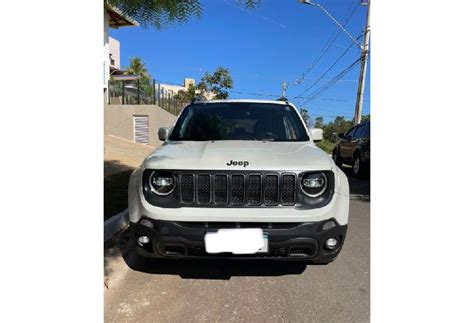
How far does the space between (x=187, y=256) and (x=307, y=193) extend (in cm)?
109

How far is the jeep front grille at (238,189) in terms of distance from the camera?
289cm

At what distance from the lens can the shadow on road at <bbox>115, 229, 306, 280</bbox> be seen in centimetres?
347

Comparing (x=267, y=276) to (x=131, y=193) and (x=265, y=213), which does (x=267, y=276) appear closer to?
(x=265, y=213)

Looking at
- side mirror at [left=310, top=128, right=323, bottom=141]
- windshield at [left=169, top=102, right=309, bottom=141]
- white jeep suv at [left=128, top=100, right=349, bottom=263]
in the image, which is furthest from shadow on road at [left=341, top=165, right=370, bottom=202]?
white jeep suv at [left=128, top=100, right=349, bottom=263]

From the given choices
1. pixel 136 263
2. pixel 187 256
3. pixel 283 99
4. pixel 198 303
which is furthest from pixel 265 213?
pixel 283 99

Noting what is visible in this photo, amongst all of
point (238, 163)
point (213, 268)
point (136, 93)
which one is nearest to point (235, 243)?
point (238, 163)

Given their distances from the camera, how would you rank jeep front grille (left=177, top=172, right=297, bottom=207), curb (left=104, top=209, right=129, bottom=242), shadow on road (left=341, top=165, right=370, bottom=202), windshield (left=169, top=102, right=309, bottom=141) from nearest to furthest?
jeep front grille (left=177, top=172, right=297, bottom=207) → windshield (left=169, top=102, right=309, bottom=141) → curb (left=104, top=209, right=129, bottom=242) → shadow on road (left=341, top=165, right=370, bottom=202)

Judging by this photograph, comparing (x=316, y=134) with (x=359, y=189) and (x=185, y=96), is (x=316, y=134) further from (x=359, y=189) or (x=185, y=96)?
(x=185, y=96)

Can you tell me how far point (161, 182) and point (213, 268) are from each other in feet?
3.76

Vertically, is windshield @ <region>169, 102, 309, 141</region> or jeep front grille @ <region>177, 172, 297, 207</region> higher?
windshield @ <region>169, 102, 309, 141</region>

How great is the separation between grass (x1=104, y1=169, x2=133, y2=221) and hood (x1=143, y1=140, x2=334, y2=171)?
215 cm

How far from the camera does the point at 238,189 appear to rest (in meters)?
2.91

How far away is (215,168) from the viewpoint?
114 inches

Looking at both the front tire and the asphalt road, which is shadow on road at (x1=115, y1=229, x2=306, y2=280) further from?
the front tire
